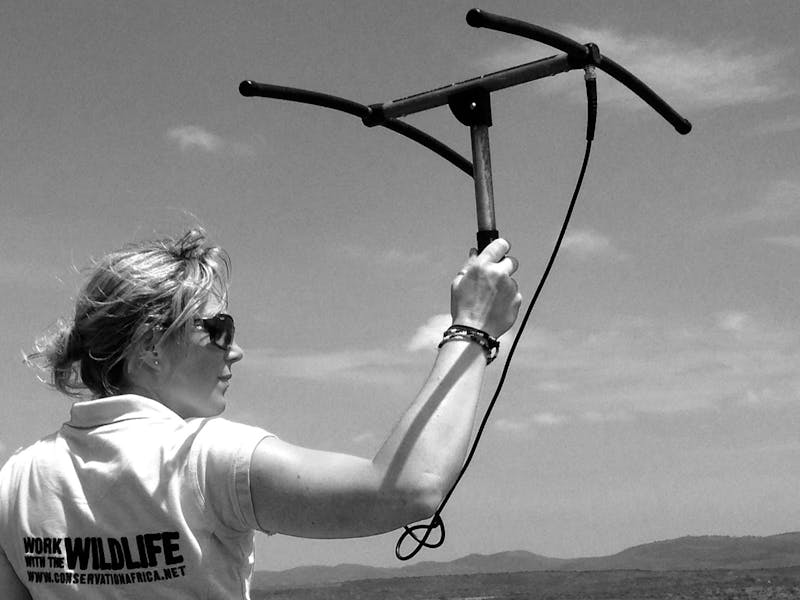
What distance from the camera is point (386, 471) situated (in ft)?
7.20

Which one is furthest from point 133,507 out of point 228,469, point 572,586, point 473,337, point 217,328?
point 572,586

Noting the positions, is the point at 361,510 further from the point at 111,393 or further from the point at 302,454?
the point at 111,393

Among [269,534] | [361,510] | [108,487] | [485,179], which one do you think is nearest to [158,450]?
[108,487]

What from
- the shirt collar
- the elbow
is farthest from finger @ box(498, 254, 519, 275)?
the shirt collar

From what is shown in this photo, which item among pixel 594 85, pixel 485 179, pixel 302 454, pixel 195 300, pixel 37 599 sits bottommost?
pixel 37 599

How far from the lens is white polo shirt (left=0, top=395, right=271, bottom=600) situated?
2.42 metres

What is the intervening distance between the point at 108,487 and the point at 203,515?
287 millimetres

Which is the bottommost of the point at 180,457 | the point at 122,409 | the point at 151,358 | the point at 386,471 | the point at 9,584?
the point at 9,584

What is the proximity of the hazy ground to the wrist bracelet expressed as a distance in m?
76.0

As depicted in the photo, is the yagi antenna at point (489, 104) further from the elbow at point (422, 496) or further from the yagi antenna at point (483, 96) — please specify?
the elbow at point (422, 496)

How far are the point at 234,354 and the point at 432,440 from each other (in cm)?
80

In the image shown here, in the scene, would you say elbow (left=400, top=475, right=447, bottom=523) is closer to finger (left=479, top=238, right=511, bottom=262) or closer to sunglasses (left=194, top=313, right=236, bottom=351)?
finger (left=479, top=238, right=511, bottom=262)

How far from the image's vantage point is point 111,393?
2.81 m

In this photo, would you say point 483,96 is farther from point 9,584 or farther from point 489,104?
point 9,584
